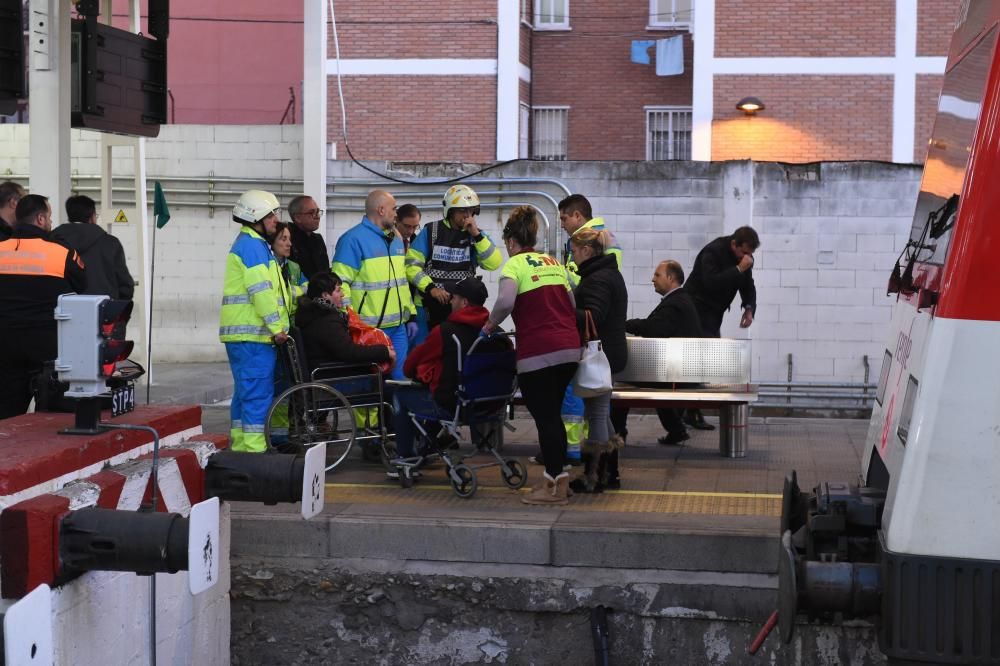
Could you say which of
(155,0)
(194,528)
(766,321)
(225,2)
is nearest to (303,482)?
(194,528)

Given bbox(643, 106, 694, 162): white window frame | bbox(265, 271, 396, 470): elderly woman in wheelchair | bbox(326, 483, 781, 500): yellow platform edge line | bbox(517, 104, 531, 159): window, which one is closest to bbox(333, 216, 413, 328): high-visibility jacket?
bbox(265, 271, 396, 470): elderly woman in wheelchair

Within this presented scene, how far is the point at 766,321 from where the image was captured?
44.5ft

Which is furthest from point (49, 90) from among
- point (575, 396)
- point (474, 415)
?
point (575, 396)

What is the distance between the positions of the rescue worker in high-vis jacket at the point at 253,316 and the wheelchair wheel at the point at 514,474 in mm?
1645

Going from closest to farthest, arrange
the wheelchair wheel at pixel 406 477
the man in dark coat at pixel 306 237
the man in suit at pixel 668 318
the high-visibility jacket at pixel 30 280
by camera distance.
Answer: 1. the high-visibility jacket at pixel 30 280
2. the wheelchair wheel at pixel 406 477
3. the man in dark coat at pixel 306 237
4. the man in suit at pixel 668 318

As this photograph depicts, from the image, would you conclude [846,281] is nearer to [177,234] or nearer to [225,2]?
[177,234]

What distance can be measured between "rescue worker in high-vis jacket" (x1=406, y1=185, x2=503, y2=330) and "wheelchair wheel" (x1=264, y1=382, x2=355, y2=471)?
1.34m

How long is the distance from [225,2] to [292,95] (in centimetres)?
262

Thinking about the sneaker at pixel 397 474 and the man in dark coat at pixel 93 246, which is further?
the man in dark coat at pixel 93 246

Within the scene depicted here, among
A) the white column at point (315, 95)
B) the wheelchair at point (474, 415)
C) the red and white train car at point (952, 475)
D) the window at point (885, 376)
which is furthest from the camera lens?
the white column at point (315, 95)

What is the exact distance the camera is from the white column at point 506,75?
920 inches

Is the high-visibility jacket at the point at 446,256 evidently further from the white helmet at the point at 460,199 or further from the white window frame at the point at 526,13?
the white window frame at the point at 526,13

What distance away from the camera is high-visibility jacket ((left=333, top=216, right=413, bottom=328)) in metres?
9.25

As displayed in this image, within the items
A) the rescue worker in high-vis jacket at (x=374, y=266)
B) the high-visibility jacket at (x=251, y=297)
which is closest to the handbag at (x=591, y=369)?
the rescue worker in high-vis jacket at (x=374, y=266)
